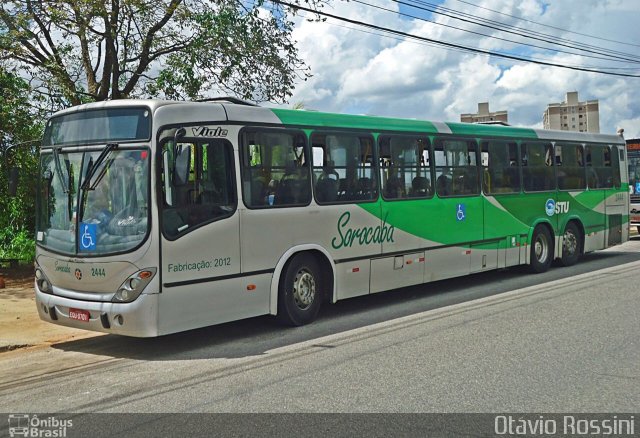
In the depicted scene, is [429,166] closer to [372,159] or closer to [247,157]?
[372,159]

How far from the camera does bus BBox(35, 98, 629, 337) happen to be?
757cm

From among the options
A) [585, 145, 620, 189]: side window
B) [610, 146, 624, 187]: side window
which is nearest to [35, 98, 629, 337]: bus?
[585, 145, 620, 189]: side window

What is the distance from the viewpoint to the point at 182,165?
780 centimetres

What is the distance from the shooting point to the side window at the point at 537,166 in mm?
13797

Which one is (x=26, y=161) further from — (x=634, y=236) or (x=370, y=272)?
(x=634, y=236)

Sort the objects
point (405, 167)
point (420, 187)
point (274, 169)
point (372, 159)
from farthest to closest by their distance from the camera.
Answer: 1. point (420, 187)
2. point (405, 167)
3. point (372, 159)
4. point (274, 169)

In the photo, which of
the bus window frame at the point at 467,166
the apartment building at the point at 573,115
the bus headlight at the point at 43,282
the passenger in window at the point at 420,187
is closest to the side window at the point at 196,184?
the bus headlight at the point at 43,282

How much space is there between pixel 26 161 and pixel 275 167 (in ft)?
23.8

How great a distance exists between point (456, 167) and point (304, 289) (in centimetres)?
428

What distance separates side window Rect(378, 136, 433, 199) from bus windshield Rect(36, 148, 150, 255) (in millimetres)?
4217

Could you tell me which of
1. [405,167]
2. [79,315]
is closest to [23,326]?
[79,315]

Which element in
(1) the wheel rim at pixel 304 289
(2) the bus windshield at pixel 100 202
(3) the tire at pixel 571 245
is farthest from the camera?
(3) the tire at pixel 571 245

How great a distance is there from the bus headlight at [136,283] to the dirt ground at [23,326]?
2039mm

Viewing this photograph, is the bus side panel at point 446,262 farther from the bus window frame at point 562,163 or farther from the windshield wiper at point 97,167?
the windshield wiper at point 97,167
